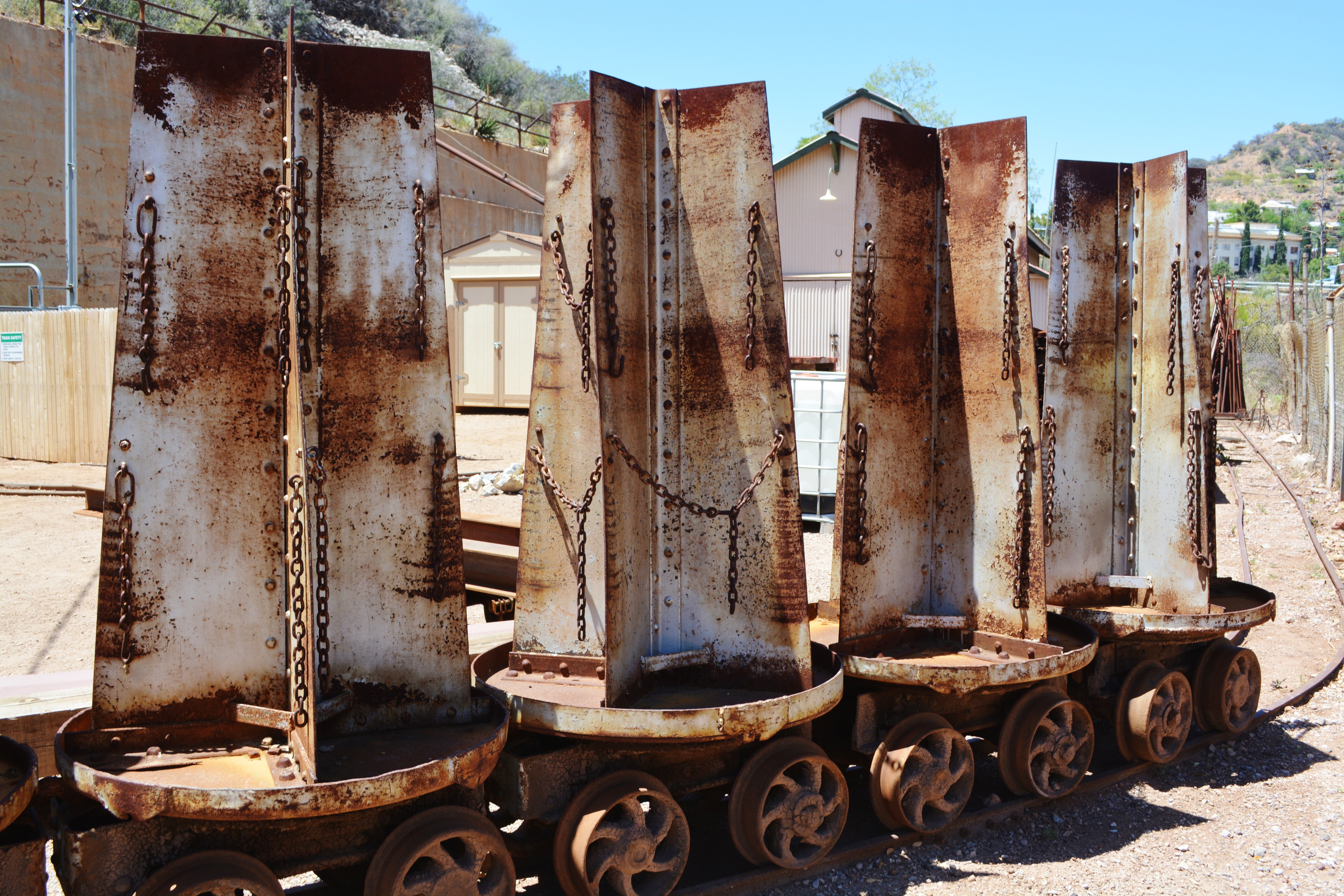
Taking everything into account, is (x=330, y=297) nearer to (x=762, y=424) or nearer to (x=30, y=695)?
(x=762, y=424)

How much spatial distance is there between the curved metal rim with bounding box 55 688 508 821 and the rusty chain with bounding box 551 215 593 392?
66.3 inches

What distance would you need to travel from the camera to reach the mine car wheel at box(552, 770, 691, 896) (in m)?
3.96

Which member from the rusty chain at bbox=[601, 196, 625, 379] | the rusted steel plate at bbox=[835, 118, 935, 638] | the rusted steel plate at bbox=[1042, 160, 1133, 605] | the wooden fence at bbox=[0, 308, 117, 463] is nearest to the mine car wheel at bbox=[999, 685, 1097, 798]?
the rusted steel plate at bbox=[835, 118, 935, 638]

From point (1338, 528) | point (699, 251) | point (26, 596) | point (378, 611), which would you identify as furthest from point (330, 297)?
point (1338, 528)

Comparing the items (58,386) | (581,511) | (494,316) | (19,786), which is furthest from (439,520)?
(494,316)

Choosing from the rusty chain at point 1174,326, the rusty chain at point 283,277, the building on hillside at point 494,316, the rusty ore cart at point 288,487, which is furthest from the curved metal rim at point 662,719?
the building on hillside at point 494,316

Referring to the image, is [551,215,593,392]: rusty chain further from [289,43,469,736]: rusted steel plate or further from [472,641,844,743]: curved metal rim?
[472,641,844,743]: curved metal rim

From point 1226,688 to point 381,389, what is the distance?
5.43m

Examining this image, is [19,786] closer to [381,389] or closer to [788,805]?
[381,389]

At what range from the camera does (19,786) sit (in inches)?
121

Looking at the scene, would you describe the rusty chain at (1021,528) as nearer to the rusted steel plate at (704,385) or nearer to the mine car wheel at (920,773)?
the mine car wheel at (920,773)

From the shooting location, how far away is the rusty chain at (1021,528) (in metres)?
5.33

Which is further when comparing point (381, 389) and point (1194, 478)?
point (1194, 478)

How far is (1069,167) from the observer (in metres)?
6.23
